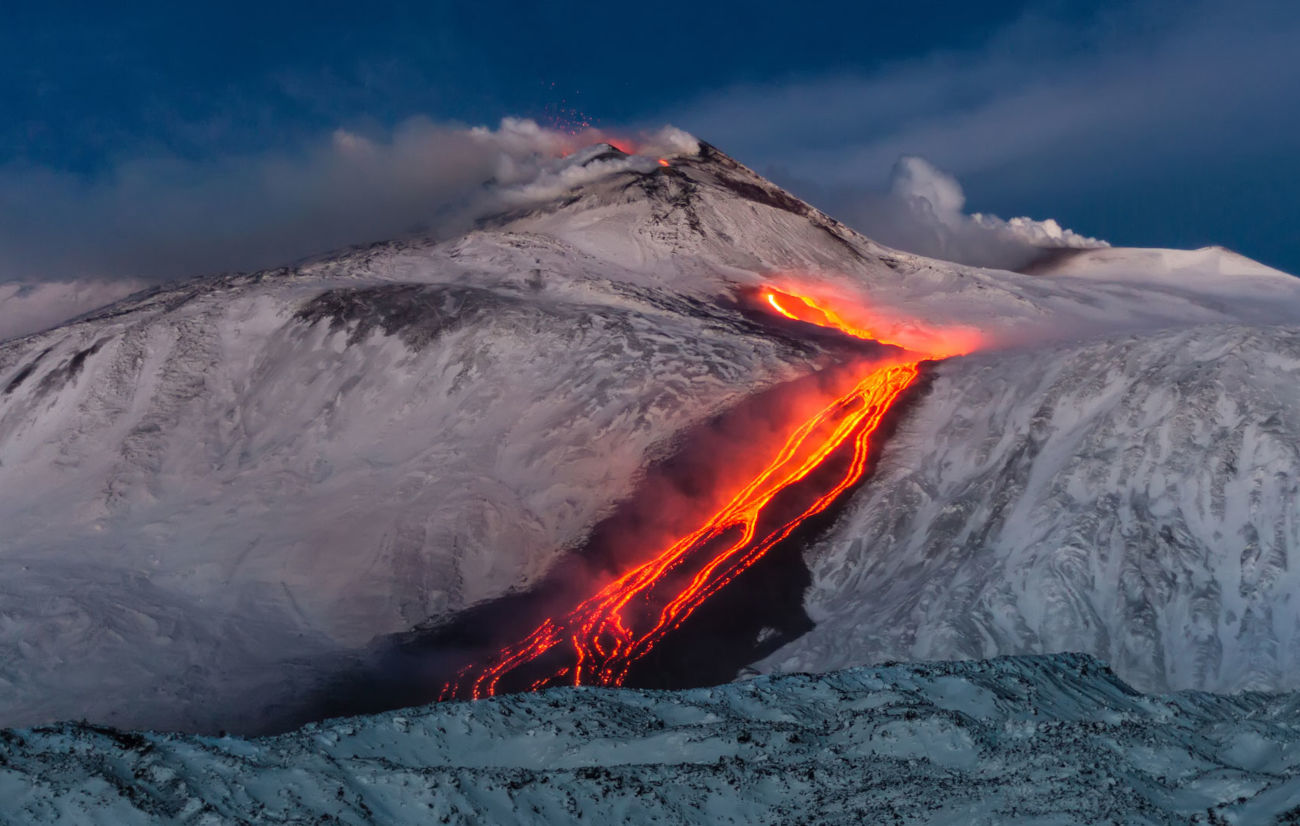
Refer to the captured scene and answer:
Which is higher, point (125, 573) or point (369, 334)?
point (369, 334)

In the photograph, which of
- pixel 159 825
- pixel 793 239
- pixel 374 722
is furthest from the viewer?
pixel 793 239

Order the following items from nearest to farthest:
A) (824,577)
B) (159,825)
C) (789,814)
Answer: (159,825) < (789,814) < (824,577)

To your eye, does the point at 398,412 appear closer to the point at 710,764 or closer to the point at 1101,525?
the point at 1101,525

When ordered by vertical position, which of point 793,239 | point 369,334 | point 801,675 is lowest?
point 801,675

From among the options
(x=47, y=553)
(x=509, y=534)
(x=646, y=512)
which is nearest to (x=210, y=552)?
(x=47, y=553)

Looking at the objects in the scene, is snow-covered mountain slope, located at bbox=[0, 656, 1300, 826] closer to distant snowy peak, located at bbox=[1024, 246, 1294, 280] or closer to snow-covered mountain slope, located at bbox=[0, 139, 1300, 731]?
snow-covered mountain slope, located at bbox=[0, 139, 1300, 731]

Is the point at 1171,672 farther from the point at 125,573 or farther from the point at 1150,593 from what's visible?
the point at 125,573

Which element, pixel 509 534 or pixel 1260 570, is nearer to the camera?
pixel 1260 570
